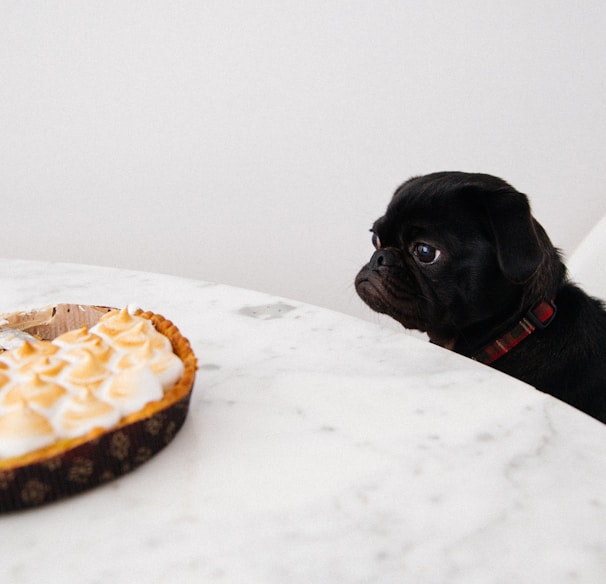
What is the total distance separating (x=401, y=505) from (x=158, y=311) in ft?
2.05

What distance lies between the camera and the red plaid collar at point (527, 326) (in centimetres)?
124

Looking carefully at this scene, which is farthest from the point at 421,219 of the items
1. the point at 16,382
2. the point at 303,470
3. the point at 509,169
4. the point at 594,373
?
the point at 509,169

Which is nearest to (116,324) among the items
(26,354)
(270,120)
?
(26,354)

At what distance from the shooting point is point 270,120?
7.97 feet

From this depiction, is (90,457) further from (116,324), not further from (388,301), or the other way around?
(388,301)

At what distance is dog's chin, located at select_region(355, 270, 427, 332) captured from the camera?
1319mm

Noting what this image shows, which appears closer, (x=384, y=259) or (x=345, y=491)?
(x=345, y=491)

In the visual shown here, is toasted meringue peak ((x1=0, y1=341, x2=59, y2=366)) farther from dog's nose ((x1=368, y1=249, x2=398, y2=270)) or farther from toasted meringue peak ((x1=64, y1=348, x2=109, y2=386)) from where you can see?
dog's nose ((x1=368, y1=249, x2=398, y2=270))

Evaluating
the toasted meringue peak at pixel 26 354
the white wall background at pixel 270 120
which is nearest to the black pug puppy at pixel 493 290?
the toasted meringue peak at pixel 26 354

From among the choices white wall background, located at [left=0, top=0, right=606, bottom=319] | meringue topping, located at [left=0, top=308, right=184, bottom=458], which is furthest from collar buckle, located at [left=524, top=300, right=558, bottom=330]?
white wall background, located at [left=0, top=0, right=606, bottom=319]

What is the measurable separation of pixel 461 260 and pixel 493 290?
0.27ft

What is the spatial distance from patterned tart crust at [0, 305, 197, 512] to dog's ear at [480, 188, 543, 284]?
0.71m

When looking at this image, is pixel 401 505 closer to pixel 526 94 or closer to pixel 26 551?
pixel 26 551

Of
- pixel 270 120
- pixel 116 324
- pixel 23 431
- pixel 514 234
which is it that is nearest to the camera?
pixel 23 431
